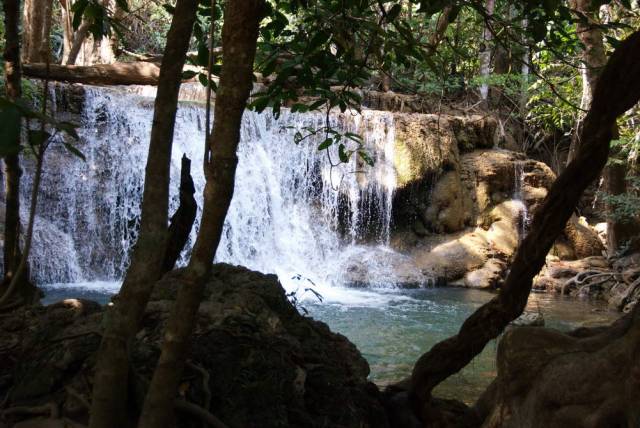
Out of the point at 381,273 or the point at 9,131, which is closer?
the point at 9,131

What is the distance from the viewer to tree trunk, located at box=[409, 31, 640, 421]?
2.76 meters

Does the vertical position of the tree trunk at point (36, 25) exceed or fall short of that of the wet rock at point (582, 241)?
it exceeds it

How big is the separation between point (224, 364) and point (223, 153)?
1385 millimetres

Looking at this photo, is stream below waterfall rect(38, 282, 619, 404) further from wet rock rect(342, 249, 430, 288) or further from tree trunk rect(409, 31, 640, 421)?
Answer: tree trunk rect(409, 31, 640, 421)

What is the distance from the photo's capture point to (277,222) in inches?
523

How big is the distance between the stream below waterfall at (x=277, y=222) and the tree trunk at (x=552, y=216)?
12.7ft

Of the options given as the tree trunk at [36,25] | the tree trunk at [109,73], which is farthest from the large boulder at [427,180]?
the tree trunk at [36,25]

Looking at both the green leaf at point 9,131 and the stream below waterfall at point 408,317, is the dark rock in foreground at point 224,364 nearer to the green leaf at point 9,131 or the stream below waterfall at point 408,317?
the green leaf at point 9,131

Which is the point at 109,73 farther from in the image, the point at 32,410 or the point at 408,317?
the point at 32,410

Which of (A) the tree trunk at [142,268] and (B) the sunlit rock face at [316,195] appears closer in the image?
(A) the tree trunk at [142,268]

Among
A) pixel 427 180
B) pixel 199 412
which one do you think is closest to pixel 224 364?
pixel 199 412

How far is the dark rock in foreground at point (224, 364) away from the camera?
2893 mm

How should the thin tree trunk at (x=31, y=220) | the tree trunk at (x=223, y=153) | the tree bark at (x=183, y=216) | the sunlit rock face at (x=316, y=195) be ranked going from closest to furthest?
the thin tree trunk at (x=31, y=220) → the tree trunk at (x=223, y=153) → the tree bark at (x=183, y=216) → the sunlit rock face at (x=316, y=195)

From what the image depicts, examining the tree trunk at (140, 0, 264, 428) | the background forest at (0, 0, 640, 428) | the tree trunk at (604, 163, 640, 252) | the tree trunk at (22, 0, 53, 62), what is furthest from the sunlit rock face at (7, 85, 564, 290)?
the tree trunk at (140, 0, 264, 428)
